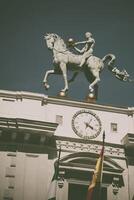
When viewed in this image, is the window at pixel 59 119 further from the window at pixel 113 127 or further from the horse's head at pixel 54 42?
the horse's head at pixel 54 42

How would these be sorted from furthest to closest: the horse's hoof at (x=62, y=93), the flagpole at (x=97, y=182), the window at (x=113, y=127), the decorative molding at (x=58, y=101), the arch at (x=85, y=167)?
the horse's hoof at (x=62, y=93) → the window at (x=113, y=127) → the decorative molding at (x=58, y=101) → the arch at (x=85, y=167) → the flagpole at (x=97, y=182)

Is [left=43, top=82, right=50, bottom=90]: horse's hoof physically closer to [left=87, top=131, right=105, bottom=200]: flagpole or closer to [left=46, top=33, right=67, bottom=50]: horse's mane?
[left=46, top=33, right=67, bottom=50]: horse's mane

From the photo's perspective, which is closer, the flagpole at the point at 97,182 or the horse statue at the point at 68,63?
the flagpole at the point at 97,182

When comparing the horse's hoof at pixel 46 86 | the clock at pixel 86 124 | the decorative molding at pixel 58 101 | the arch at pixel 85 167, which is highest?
the horse's hoof at pixel 46 86

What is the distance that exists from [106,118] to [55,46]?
4832 mm

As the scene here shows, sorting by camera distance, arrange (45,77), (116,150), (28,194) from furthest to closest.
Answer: (45,77) → (116,150) → (28,194)

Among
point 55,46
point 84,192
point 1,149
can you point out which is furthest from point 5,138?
point 55,46

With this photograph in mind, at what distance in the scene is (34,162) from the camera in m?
25.3

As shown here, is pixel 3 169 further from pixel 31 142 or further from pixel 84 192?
pixel 84 192

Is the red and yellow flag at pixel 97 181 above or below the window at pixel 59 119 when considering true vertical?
below

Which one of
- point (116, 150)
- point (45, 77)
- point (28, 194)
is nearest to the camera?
point (28, 194)

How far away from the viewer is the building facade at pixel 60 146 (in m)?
25.0

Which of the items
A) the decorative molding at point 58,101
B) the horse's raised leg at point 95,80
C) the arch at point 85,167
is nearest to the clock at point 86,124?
the decorative molding at point 58,101

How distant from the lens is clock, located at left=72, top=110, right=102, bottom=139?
26969 mm
